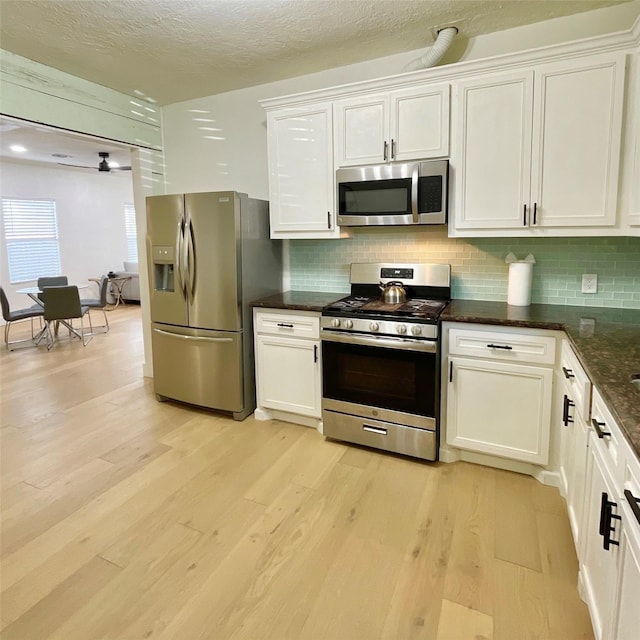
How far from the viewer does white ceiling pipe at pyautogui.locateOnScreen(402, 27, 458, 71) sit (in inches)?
106

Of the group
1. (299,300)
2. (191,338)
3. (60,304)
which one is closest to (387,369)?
(299,300)

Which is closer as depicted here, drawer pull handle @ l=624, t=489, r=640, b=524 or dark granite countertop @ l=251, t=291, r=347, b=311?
drawer pull handle @ l=624, t=489, r=640, b=524

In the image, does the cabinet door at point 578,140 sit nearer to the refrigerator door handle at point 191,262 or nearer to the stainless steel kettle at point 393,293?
the stainless steel kettle at point 393,293

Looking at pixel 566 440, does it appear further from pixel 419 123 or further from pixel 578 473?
pixel 419 123

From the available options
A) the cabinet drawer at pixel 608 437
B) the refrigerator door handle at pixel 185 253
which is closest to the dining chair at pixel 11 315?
the refrigerator door handle at pixel 185 253

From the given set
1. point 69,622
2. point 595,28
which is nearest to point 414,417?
point 69,622

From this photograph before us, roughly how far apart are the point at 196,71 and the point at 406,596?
3592 mm

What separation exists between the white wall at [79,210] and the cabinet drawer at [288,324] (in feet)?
21.1

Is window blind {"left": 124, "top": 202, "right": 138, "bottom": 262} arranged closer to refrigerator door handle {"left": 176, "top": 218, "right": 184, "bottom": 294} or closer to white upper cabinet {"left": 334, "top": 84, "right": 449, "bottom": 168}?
refrigerator door handle {"left": 176, "top": 218, "right": 184, "bottom": 294}

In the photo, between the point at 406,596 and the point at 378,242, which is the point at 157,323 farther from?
the point at 406,596

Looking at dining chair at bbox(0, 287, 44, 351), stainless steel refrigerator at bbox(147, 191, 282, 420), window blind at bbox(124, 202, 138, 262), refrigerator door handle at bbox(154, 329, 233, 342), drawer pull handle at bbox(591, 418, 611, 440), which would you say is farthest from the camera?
window blind at bbox(124, 202, 138, 262)

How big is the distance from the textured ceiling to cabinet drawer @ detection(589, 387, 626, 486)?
226cm

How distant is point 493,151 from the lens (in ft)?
8.37

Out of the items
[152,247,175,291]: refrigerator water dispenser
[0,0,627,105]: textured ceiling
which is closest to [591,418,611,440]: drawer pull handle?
[0,0,627,105]: textured ceiling
